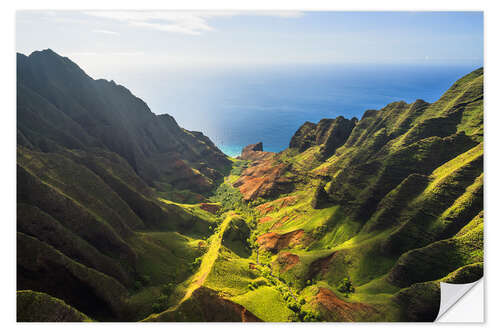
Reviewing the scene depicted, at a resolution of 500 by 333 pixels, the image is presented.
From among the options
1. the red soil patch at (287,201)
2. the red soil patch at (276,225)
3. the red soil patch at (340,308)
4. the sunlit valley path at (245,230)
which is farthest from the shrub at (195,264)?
the red soil patch at (287,201)

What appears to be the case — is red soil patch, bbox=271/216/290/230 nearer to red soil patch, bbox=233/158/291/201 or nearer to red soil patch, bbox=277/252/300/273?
red soil patch, bbox=277/252/300/273

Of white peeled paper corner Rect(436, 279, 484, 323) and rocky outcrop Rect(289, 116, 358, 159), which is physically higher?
rocky outcrop Rect(289, 116, 358, 159)

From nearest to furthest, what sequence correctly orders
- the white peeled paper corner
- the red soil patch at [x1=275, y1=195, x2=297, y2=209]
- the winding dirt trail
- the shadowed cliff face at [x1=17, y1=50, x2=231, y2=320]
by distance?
the white peeled paper corner, the shadowed cliff face at [x1=17, y1=50, x2=231, y2=320], the winding dirt trail, the red soil patch at [x1=275, y1=195, x2=297, y2=209]

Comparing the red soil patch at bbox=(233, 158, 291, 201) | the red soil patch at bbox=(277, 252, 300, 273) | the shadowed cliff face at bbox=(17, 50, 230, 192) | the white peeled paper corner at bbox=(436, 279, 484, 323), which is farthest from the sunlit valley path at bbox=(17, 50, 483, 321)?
the red soil patch at bbox=(233, 158, 291, 201)

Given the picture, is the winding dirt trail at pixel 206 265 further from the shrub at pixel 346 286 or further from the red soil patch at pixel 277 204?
the red soil patch at pixel 277 204

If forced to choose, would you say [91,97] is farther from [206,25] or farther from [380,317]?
[380,317]

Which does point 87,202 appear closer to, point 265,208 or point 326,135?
point 265,208

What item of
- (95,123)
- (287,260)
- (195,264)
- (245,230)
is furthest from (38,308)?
(95,123)
